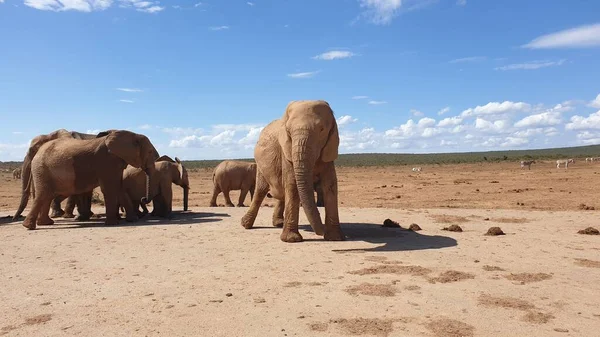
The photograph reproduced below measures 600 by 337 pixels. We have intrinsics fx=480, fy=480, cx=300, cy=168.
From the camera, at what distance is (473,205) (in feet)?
62.3

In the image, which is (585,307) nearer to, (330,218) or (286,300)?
(286,300)

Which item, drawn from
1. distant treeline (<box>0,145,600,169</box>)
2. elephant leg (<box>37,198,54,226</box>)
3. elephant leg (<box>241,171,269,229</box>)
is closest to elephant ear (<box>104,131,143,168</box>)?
elephant leg (<box>37,198,54,226</box>)

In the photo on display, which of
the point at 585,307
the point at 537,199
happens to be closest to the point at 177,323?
the point at 585,307

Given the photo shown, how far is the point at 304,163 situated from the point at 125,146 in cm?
686

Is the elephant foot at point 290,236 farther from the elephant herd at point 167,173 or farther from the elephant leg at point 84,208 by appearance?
the elephant leg at point 84,208

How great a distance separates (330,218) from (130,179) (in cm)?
868

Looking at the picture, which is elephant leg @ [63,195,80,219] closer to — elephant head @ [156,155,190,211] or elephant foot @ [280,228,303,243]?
elephant head @ [156,155,190,211]

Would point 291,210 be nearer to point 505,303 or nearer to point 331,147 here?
point 331,147

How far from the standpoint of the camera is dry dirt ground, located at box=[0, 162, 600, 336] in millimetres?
5086

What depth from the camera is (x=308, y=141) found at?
365 inches

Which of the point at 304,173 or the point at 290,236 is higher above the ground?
the point at 304,173

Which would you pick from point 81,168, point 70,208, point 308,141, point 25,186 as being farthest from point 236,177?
point 308,141

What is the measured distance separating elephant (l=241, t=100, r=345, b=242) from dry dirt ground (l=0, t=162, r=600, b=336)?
0.54 meters

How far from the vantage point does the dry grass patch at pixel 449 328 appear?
186 inches
